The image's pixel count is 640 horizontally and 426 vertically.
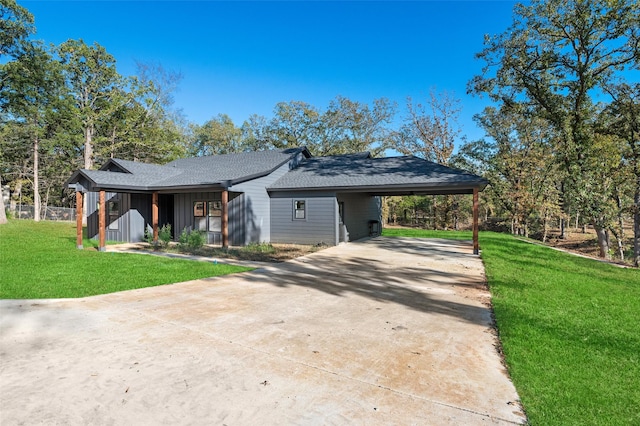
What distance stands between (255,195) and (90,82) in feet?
71.6

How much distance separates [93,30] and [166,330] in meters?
30.0

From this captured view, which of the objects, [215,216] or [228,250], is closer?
[228,250]

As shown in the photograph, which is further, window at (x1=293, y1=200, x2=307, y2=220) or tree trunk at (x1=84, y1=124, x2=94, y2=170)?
tree trunk at (x1=84, y1=124, x2=94, y2=170)

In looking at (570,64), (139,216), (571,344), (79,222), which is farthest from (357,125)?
(571,344)

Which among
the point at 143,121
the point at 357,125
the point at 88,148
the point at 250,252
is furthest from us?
the point at 357,125

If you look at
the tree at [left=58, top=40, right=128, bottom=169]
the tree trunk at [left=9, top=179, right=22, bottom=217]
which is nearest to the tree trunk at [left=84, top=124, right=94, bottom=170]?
the tree at [left=58, top=40, right=128, bottom=169]

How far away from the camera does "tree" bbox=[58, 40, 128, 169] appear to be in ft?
81.3

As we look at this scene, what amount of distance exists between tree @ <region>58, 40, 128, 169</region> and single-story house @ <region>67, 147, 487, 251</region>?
13.0 metres

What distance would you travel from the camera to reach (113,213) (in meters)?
14.4

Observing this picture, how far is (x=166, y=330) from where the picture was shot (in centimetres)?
418

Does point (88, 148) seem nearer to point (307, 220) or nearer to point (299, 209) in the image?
point (299, 209)

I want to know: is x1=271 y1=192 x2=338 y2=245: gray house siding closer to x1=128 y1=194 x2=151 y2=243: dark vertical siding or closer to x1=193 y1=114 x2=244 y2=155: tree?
x1=128 y1=194 x2=151 y2=243: dark vertical siding

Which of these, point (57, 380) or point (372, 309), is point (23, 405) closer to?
point (57, 380)

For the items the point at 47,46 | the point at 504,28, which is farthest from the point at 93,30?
the point at 504,28
